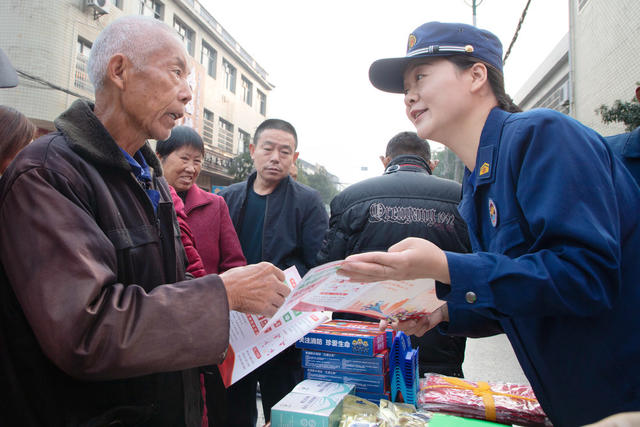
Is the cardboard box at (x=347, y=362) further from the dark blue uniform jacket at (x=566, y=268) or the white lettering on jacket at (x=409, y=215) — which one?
the white lettering on jacket at (x=409, y=215)

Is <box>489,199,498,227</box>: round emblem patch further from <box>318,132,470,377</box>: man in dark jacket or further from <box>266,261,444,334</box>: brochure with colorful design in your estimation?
<box>318,132,470,377</box>: man in dark jacket

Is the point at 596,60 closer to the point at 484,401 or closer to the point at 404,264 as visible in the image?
the point at 484,401

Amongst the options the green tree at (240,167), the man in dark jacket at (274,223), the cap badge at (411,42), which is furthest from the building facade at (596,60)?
the green tree at (240,167)

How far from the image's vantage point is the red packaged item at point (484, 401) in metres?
1.34

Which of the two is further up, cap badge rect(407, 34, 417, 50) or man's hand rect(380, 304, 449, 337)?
cap badge rect(407, 34, 417, 50)

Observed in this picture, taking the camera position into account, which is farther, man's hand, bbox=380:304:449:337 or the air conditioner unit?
the air conditioner unit

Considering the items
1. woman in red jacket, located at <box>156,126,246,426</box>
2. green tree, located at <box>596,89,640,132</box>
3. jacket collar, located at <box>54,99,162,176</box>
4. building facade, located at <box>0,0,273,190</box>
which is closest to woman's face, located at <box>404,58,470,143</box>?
jacket collar, located at <box>54,99,162,176</box>

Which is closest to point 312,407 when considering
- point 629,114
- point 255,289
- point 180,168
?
point 255,289

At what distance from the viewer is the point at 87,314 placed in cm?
89

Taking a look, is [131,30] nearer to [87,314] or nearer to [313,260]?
[87,314]

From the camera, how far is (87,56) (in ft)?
46.7

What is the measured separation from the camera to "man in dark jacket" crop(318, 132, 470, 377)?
234 centimetres

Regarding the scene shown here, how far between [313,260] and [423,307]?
148 cm

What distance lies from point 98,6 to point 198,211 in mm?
14890
